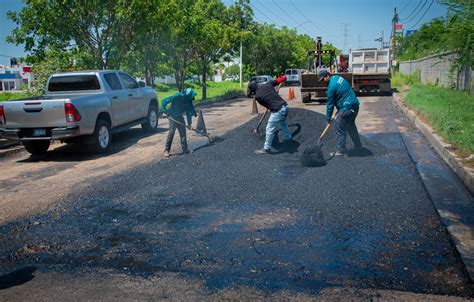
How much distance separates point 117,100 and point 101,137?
126 centimetres

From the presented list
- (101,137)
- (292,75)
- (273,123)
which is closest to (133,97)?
(101,137)

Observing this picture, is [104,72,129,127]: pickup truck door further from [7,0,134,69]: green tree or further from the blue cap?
[7,0,134,69]: green tree

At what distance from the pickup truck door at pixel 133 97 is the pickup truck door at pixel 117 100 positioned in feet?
0.71

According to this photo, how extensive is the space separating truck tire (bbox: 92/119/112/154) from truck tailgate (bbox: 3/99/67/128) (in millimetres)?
898

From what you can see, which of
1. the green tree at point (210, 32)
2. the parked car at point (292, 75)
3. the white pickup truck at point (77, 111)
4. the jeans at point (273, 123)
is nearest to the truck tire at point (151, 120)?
the white pickup truck at point (77, 111)

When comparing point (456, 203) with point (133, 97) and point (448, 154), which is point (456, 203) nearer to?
point (448, 154)

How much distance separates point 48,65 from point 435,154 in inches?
618

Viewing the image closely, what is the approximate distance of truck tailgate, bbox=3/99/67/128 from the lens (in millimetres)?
9297

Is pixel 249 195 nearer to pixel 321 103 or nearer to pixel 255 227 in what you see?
pixel 255 227

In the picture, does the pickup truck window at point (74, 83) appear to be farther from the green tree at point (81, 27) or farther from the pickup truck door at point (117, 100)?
the green tree at point (81, 27)

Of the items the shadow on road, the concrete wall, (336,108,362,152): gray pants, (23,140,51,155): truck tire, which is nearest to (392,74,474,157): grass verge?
Result: the concrete wall

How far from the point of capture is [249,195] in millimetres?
6531

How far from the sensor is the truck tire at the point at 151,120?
43.6ft

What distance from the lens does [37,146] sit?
10445mm
